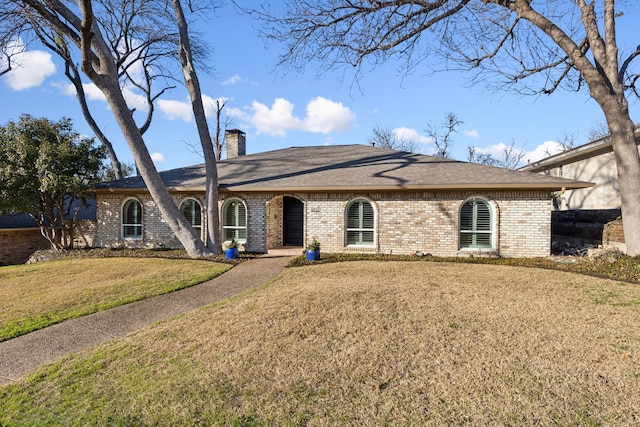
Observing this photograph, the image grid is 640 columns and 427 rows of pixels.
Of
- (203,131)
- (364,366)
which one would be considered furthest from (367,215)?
(364,366)

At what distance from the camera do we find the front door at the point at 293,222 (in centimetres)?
1522

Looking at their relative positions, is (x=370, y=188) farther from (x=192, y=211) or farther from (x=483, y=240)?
(x=192, y=211)

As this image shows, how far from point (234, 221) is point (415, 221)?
6523 mm

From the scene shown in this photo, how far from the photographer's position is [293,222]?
15320 mm

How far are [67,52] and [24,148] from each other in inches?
439

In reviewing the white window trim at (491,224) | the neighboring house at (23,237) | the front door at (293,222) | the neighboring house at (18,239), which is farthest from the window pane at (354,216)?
the neighboring house at (18,239)

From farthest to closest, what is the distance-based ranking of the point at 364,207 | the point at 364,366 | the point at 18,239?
the point at 18,239 < the point at 364,207 < the point at 364,366

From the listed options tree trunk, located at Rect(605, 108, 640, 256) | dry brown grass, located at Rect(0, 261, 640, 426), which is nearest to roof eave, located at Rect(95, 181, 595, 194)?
tree trunk, located at Rect(605, 108, 640, 256)

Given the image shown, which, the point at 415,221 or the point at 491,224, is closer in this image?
the point at 491,224

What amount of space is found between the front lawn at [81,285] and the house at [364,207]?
9.06 feet

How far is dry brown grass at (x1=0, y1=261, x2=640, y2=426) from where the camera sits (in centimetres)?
329

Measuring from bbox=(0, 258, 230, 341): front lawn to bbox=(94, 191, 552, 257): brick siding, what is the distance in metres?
3.10

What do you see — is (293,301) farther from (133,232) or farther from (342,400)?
(133,232)

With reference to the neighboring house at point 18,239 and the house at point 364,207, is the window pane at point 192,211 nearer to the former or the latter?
the house at point 364,207
